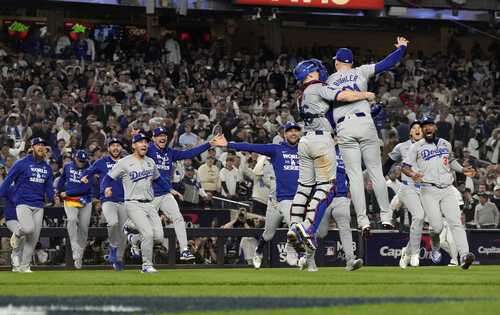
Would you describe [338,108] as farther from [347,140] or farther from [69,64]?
[69,64]

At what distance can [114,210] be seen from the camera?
2075 cm

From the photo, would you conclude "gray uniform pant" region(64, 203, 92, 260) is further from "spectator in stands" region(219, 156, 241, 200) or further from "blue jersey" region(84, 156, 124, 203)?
"spectator in stands" region(219, 156, 241, 200)

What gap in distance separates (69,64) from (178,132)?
6.05 meters

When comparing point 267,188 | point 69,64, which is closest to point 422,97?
point 69,64

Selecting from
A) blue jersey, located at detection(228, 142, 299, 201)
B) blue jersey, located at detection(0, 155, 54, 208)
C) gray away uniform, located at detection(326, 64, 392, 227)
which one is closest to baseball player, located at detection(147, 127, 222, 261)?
blue jersey, located at detection(228, 142, 299, 201)

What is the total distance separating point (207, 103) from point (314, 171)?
1668 centimetres

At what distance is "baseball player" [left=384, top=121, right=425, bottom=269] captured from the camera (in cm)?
1978

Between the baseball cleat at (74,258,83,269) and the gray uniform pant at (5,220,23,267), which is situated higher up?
the gray uniform pant at (5,220,23,267)

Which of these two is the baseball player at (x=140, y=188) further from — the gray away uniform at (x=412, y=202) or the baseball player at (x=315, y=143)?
the gray away uniform at (x=412, y=202)

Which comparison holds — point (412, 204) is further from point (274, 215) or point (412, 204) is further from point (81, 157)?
point (81, 157)

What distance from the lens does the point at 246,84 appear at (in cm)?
3612

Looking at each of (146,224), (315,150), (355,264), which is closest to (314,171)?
(315,150)

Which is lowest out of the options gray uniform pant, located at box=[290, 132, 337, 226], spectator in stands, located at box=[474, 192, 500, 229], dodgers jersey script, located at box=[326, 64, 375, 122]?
spectator in stands, located at box=[474, 192, 500, 229]

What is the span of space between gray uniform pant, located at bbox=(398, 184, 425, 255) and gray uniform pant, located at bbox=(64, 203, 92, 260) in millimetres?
5331
